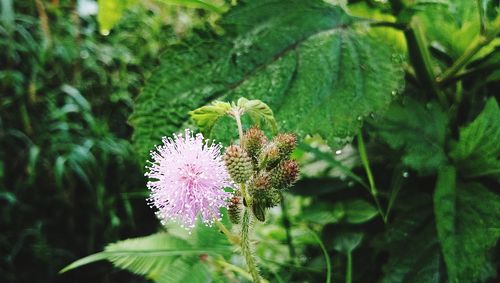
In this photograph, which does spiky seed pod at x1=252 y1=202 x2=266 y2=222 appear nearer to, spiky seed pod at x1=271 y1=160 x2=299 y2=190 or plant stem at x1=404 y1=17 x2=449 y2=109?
spiky seed pod at x1=271 y1=160 x2=299 y2=190

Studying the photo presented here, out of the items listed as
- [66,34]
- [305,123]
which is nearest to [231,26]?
[305,123]

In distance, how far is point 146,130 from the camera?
1.81ft

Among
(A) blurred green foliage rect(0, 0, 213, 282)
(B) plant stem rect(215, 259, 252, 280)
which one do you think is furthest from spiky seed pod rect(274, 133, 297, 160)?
(A) blurred green foliage rect(0, 0, 213, 282)

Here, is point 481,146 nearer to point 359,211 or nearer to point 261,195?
point 359,211

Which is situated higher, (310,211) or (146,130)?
(146,130)

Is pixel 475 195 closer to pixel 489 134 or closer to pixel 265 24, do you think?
pixel 489 134

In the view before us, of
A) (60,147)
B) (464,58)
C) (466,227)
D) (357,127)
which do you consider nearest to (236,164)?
(357,127)

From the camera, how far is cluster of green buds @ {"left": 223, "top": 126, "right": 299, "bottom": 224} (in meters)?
0.41

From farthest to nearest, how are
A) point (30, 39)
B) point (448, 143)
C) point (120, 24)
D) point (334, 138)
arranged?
point (120, 24)
point (30, 39)
point (448, 143)
point (334, 138)

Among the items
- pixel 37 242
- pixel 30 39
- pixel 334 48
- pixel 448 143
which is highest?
pixel 30 39

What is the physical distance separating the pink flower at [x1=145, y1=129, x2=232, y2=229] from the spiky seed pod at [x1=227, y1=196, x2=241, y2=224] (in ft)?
0.04

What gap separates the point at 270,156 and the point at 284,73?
0.19 metres

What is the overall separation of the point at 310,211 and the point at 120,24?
5.61 ft

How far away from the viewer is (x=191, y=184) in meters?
0.46
